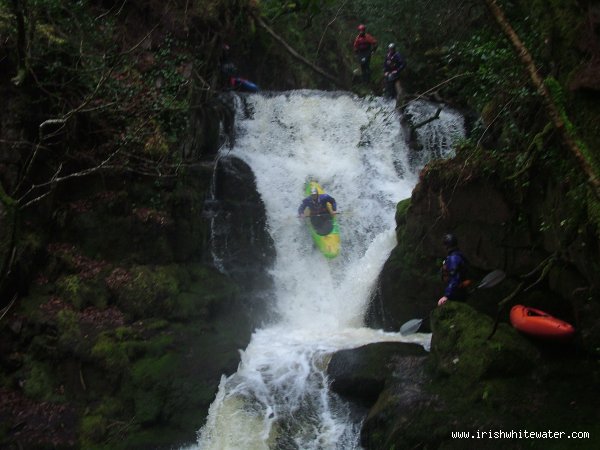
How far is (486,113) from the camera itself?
700 cm

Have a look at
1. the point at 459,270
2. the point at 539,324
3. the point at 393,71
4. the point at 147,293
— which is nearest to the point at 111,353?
the point at 147,293

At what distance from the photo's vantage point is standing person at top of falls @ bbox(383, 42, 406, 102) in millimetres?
12992

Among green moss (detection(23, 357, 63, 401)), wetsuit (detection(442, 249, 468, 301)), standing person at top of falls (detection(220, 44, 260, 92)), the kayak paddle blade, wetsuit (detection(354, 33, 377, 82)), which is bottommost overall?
green moss (detection(23, 357, 63, 401))

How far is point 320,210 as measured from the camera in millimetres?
10078

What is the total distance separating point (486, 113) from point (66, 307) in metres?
6.63

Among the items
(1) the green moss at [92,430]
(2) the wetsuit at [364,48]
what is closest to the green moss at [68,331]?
(1) the green moss at [92,430]

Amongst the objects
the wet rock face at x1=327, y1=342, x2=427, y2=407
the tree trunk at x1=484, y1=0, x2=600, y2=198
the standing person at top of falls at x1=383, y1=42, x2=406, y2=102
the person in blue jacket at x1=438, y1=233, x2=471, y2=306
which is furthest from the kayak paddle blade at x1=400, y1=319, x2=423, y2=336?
the standing person at top of falls at x1=383, y1=42, x2=406, y2=102

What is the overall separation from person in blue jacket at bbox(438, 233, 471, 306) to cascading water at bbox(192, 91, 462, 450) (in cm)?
83

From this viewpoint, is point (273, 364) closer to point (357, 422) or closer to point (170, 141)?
point (357, 422)

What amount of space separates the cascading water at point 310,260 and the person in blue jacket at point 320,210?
30 centimetres

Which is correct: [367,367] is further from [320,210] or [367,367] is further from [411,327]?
[320,210]

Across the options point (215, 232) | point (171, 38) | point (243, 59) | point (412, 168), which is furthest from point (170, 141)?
point (243, 59)

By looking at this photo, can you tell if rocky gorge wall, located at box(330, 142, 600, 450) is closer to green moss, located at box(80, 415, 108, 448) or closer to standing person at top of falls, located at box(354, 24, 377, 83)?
green moss, located at box(80, 415, 108, 448)

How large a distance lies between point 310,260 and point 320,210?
106 centimetres
